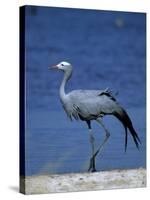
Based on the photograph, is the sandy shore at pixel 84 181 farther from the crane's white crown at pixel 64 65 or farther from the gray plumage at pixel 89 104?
the crane's white crown at pixel 64 65

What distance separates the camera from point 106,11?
9.71m

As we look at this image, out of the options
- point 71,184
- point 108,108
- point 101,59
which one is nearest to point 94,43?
point 101,59

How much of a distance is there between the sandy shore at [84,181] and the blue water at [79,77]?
3.1 inches

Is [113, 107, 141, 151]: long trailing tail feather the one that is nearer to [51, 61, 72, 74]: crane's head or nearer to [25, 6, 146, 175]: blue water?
[25, 6, 146, 175]: blue water

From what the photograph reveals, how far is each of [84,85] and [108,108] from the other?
0.46 metres

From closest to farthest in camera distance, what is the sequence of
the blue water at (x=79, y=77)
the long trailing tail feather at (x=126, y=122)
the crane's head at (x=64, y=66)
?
1. the blue water at (x=79, y=77)
2. the crane's head at (x=64, y=66)
3. the long trailing tail feather at (x=126, y=122)

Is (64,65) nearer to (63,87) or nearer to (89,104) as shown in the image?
(63,87)

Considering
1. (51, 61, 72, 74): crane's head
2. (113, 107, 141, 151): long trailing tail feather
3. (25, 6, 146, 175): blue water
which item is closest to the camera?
(25, 6, 146, 175): blue water

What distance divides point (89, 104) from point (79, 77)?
0.37m

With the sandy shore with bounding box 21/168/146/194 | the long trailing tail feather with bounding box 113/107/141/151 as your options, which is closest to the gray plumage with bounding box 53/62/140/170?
the long trailing tail feather with bounding box 113/107/141/151

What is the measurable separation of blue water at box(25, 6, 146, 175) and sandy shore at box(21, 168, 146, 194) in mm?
79

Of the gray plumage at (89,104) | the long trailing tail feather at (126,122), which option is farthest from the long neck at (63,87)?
the long trailing tail feather at (126,122)

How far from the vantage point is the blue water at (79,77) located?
9180 mm

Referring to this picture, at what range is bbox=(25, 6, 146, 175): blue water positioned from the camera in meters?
9.18
